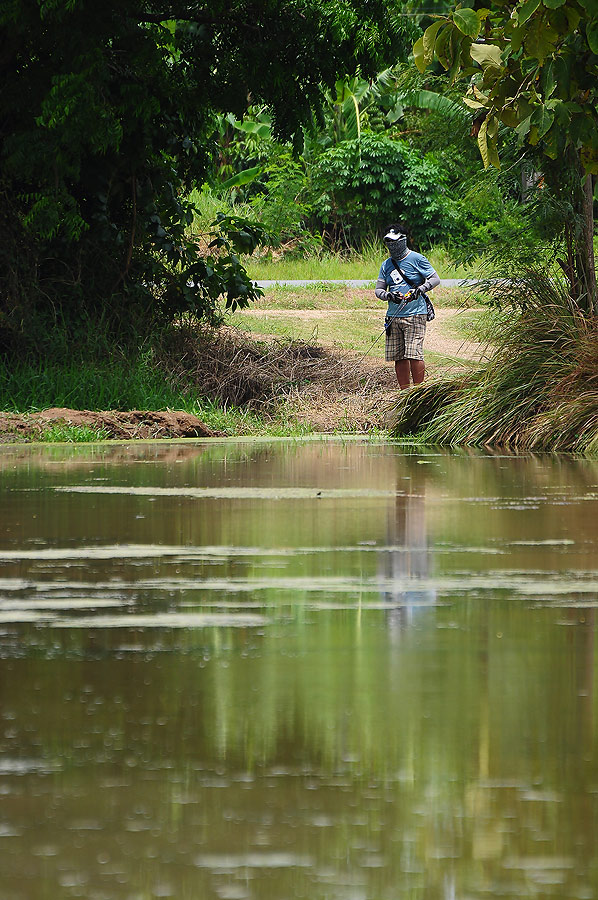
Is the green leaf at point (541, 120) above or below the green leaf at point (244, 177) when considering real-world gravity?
below

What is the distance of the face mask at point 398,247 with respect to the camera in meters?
15.2

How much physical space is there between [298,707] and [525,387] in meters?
9.90

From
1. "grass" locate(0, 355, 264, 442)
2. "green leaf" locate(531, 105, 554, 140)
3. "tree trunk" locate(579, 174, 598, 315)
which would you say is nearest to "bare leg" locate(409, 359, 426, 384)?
"grass" locate(0, 355, 264, 442)

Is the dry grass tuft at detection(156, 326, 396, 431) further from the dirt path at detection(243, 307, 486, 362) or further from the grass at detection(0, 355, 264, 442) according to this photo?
the dirt path at detection(243, 307, 486, 362)

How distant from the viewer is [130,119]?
54.5 feet

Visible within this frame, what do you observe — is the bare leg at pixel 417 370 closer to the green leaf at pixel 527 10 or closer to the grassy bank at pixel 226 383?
the grassy bank at pixel 226 383

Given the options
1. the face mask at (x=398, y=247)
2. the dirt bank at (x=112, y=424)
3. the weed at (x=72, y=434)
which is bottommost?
the weed at (x=72, y=434)

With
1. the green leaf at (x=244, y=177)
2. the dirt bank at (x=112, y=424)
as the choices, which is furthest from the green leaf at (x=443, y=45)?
the green leaf at (x=244, y=177)

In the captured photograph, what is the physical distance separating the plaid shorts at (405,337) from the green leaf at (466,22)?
822 cm

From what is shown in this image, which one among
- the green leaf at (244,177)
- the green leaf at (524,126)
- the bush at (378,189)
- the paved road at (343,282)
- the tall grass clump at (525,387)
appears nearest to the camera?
the green leaf at (524,126)

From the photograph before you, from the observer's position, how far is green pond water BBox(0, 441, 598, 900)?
246 centimetres

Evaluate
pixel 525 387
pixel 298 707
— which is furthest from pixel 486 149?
pixel 525 387

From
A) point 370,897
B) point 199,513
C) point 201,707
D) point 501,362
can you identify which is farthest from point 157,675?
point 501,362

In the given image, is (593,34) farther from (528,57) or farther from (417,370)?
(417,370)
